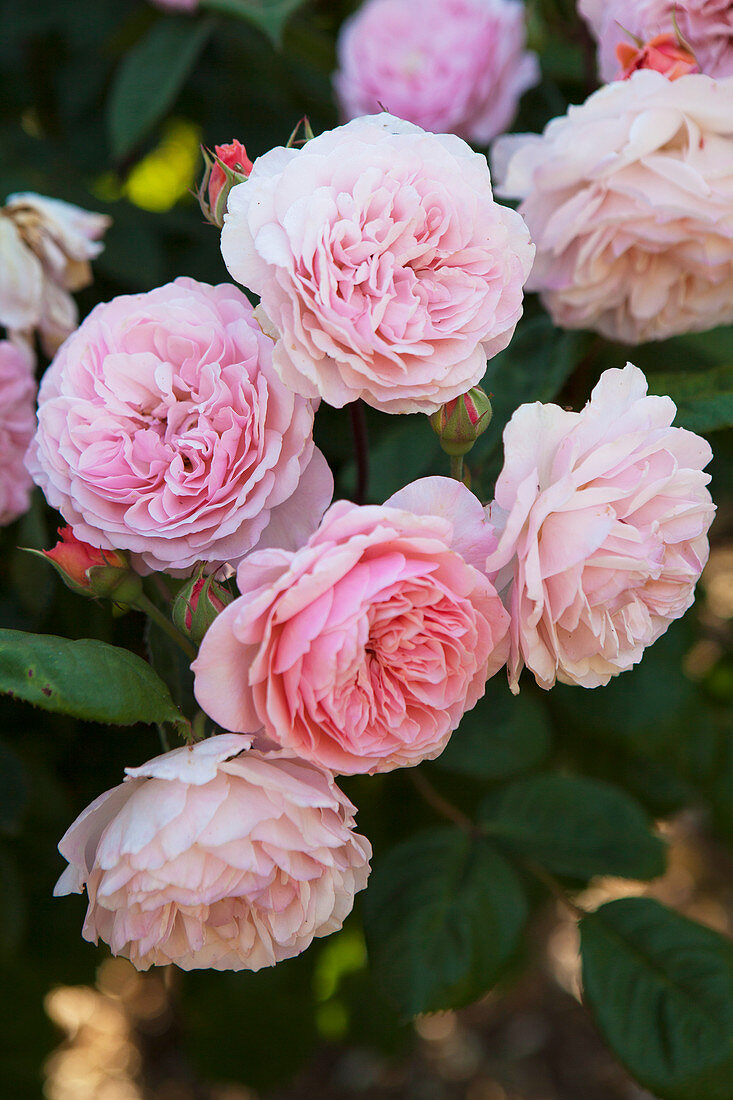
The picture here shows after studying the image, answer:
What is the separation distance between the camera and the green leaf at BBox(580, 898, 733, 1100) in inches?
34.3

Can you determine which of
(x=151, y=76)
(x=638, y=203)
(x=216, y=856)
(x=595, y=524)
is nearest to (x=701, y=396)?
(x=638, y=203)

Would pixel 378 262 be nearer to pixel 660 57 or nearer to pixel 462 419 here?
pixel 462 419

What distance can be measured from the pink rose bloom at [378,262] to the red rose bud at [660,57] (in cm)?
29

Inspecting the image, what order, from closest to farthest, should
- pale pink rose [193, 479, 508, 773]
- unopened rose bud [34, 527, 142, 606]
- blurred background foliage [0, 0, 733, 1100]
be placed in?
pale pink rose [193, 479, 508, 773], unopened rose bud [34, 527, 142, 606], blurred background foliage [0, 0, 733, 1100]

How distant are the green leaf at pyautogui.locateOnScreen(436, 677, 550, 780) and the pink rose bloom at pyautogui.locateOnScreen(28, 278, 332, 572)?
48cm

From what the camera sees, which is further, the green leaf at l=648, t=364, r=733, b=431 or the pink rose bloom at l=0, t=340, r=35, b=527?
the pink rose bloom at l=0, t=340, r=35, b=527

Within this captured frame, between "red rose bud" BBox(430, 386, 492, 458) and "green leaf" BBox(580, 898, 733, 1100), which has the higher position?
"red rose bud" BBox(430, 386, 492, 458)

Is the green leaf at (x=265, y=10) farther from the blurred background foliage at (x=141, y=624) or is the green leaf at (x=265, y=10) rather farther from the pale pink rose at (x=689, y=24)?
the pale pink rose at (x=689, y=24)

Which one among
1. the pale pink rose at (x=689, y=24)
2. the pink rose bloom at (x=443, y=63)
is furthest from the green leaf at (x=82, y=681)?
the pink rose bloom at (x=443, y=63)

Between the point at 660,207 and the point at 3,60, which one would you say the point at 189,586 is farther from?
the point at 3,60

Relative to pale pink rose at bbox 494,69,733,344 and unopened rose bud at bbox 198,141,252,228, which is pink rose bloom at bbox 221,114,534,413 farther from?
pale pink rose at bbox 494,69,733,344

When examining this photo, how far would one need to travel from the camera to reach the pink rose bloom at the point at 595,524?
1.89 feet

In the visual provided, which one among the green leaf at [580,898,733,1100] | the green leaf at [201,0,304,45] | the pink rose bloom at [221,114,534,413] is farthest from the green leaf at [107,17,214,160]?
the green leaf at [580,898,733,1100]

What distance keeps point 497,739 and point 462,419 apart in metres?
0.58
